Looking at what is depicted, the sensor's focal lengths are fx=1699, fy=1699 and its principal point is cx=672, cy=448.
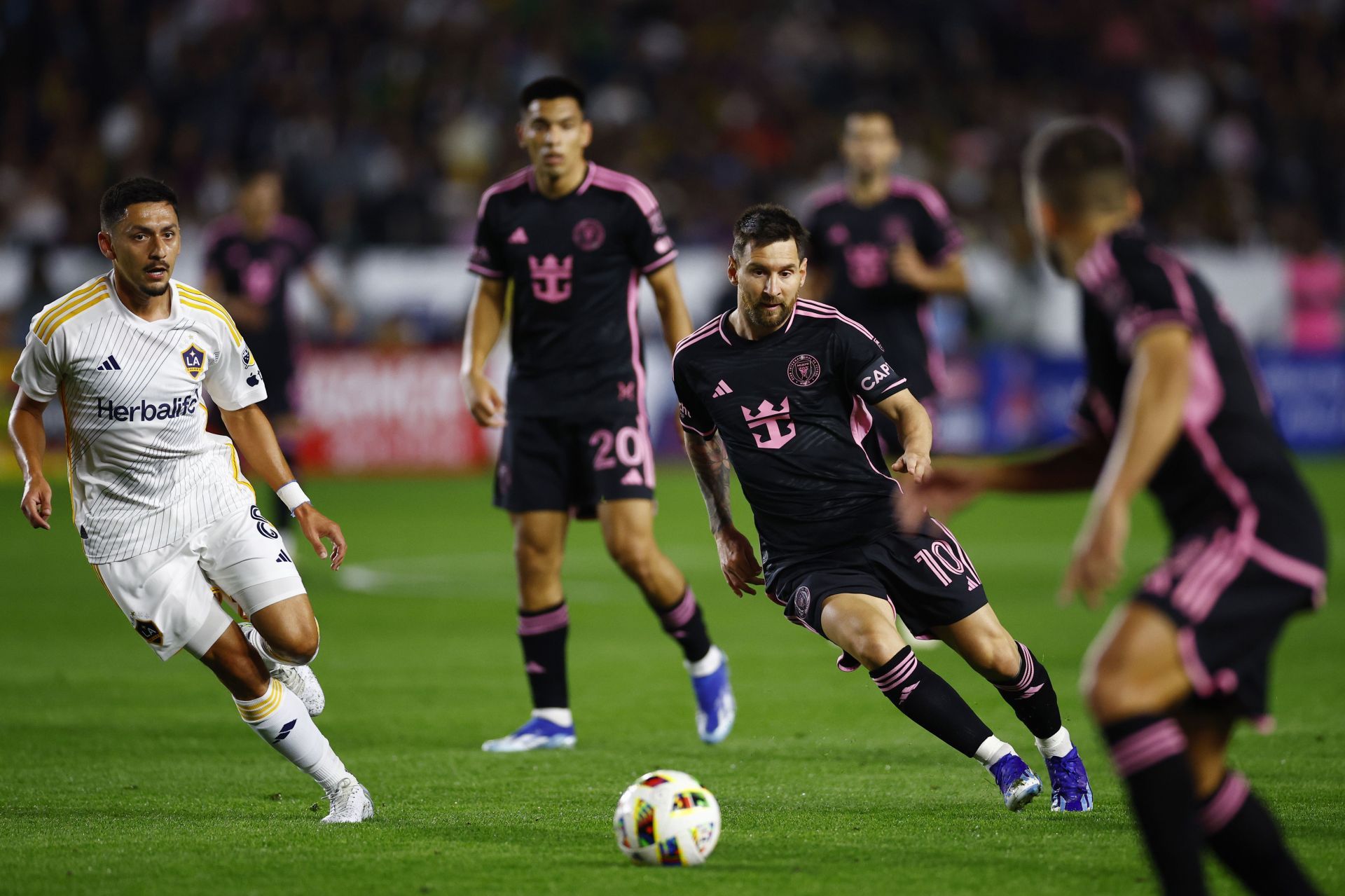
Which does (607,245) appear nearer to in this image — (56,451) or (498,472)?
(498,472)

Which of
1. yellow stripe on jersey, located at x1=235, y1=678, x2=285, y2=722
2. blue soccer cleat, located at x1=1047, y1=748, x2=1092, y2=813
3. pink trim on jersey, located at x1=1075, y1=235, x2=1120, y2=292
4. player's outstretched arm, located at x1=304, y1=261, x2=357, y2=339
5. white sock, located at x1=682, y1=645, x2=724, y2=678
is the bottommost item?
white sock, located at x1=682, y1=645, x2=724, y2=678

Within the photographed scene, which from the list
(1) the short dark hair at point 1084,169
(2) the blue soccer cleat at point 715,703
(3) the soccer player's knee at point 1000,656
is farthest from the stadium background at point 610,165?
(1) the short dark hair at point 1084,169

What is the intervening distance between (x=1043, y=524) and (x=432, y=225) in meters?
9.03

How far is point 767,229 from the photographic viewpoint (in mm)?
5699

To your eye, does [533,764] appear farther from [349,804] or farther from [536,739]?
[349,804]

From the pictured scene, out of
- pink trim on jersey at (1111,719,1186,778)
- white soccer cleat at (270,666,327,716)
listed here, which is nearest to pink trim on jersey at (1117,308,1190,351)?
pink trim on jersey at (1111,719,1186,778)

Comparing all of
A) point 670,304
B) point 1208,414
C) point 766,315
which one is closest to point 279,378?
point 670,304

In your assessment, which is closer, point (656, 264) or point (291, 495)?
point (291, 495)

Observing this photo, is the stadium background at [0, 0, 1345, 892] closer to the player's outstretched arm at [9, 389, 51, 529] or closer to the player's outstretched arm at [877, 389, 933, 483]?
the player's outstretched arm at [9, 389, 51, 529]

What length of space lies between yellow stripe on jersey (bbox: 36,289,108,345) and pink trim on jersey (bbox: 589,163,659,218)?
8.08 ft

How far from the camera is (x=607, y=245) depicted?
7.46m

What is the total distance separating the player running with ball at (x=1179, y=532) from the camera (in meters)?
3.66

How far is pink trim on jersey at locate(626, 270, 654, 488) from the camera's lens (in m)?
7.48

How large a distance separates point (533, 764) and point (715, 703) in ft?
3.23
